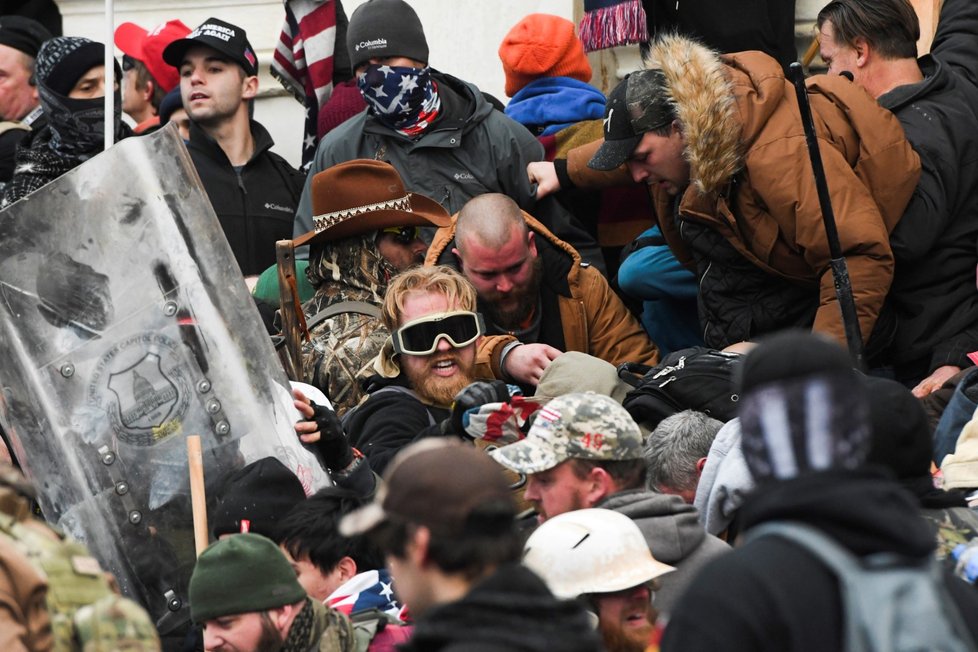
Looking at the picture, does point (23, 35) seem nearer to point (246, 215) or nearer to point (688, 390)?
point (246, 215)

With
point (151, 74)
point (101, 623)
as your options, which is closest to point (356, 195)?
point (151, 74)

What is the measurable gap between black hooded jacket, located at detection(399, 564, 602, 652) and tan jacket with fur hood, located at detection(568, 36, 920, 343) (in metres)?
3.72

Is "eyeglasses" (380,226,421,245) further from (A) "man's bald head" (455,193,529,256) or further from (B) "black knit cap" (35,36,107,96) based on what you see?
(B) "black knit cap" (35,36,107,96)

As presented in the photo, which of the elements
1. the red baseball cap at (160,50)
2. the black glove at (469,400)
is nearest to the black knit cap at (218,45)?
the red baseball cap at (160,50)

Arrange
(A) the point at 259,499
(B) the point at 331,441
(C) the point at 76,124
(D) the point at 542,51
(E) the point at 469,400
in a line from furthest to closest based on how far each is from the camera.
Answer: (C) the point at 76,124 < (D) the point at 542,51 < (E) the point at 469,400 < (B) the point at 331,441 < (A) the point at 259,499

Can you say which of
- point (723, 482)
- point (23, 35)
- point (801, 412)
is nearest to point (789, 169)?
point (723, 482)

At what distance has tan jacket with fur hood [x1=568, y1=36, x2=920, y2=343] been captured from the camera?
23.0ft

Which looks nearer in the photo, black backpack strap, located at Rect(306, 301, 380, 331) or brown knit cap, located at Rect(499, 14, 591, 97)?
black backpack strap, located at Rect(306, 301, 380, 331)

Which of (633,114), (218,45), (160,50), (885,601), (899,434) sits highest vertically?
(218,45)

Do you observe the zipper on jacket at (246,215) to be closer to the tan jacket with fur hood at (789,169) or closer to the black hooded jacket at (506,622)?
the tan jacket with fur hood at (789,169)

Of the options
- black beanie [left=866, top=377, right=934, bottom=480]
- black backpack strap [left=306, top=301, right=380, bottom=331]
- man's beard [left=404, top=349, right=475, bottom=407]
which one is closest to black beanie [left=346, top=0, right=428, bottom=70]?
black backpack strap [left=306, top=301, right=380, bottom=331]

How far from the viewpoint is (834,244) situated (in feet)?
22.5

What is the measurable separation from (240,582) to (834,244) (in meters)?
2.85

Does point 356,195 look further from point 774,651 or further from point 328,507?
point 774,651
